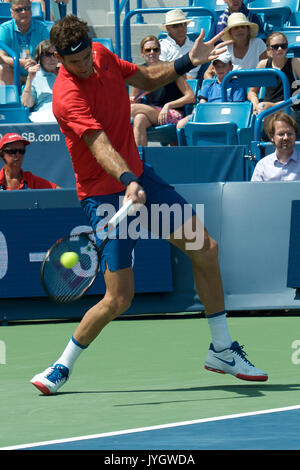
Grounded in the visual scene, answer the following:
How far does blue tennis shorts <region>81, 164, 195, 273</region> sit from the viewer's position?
21.2ft

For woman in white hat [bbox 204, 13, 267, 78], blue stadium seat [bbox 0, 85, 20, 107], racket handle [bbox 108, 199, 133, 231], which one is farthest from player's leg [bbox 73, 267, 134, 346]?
blue stadium seat [bbox 0, 85, 20, 107]

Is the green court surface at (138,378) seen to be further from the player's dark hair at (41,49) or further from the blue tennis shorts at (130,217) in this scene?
the player's dark hair at (41,49)

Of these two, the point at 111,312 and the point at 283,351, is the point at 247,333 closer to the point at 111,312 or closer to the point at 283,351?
the point at 283,351

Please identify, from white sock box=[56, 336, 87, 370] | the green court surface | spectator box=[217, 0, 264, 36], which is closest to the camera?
the green court surface

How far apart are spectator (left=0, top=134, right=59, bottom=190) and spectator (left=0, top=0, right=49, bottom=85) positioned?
4.30 meters

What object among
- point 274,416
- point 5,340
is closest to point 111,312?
point 274,416

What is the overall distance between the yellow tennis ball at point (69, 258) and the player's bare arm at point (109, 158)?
0.57 metres

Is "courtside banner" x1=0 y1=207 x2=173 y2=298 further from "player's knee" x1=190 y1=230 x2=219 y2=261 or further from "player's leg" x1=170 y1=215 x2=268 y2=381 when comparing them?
"player's knee" x1=190 y1=230 x2=219 y2=261

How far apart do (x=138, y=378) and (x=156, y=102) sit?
668cm

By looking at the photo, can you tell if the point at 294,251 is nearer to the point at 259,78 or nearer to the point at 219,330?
the point at 219,330

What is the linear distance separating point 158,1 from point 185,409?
41.6ft

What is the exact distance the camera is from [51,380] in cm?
652

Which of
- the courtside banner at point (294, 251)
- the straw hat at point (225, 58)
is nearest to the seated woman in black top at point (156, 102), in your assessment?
the straw hat at point (225, 58)

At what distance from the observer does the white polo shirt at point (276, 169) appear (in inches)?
407
